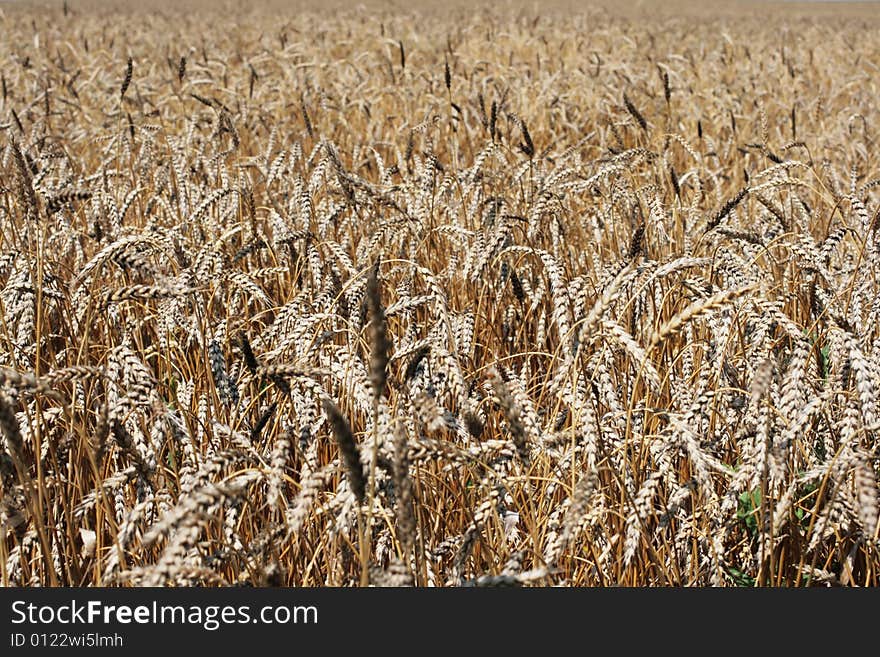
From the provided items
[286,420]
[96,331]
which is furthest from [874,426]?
[96,331]

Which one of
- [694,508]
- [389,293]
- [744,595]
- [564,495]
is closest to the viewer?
[744,595]

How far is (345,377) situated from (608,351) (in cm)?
59

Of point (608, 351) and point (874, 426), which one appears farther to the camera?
point (608, 351)

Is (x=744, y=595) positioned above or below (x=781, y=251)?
below

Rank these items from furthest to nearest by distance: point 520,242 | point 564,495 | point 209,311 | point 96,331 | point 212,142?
point 212,142 < point 520,242 < point 96,331 < point 209,311 < point 564,495

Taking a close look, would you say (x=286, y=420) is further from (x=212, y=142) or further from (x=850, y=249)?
(x=212, y=142)

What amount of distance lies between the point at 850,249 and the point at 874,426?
68.5 inches

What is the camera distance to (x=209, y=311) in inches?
82.2

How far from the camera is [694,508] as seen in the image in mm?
1556

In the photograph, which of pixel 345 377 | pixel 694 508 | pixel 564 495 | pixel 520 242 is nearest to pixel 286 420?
pixel 345 377

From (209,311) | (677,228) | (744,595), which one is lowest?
(744,595)

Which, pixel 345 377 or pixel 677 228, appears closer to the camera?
pixel 345 377

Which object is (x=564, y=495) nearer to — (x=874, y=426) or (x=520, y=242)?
(x=874, y=426)

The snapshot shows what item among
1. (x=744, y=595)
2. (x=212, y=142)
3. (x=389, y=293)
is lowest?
(x=744, y=595)
